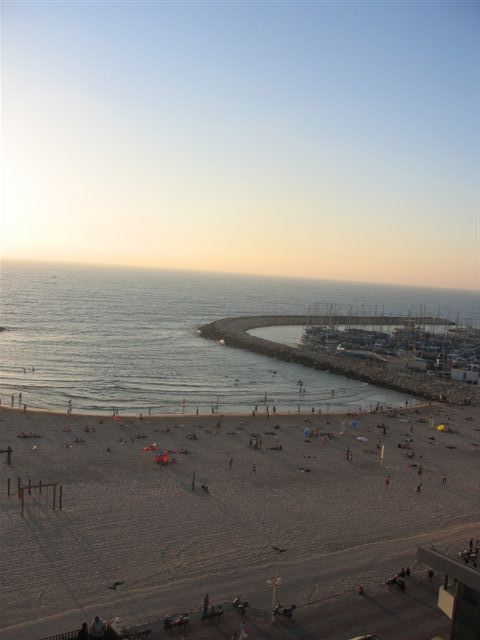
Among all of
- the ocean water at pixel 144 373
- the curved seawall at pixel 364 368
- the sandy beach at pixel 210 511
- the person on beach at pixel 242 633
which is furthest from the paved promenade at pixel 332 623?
the curved seawall at pixel 364 368

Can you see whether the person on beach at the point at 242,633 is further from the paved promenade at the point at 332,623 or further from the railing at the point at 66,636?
the railing at the point at 66,636

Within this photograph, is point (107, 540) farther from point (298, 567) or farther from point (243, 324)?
point (243, 324)

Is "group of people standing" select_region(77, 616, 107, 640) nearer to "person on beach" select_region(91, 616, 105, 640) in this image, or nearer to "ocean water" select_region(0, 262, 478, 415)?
"person on beach" select_region(91, 616, 105, 640)

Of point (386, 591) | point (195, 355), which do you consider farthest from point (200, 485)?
point (195, 355)

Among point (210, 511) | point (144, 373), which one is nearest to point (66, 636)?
point (210, 511)

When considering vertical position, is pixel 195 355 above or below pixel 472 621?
below

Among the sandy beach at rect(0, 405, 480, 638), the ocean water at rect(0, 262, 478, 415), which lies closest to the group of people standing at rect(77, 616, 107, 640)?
the sandy beach at rect(0, 405, 480, 638)

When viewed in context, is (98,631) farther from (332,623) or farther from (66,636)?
(332,623)
